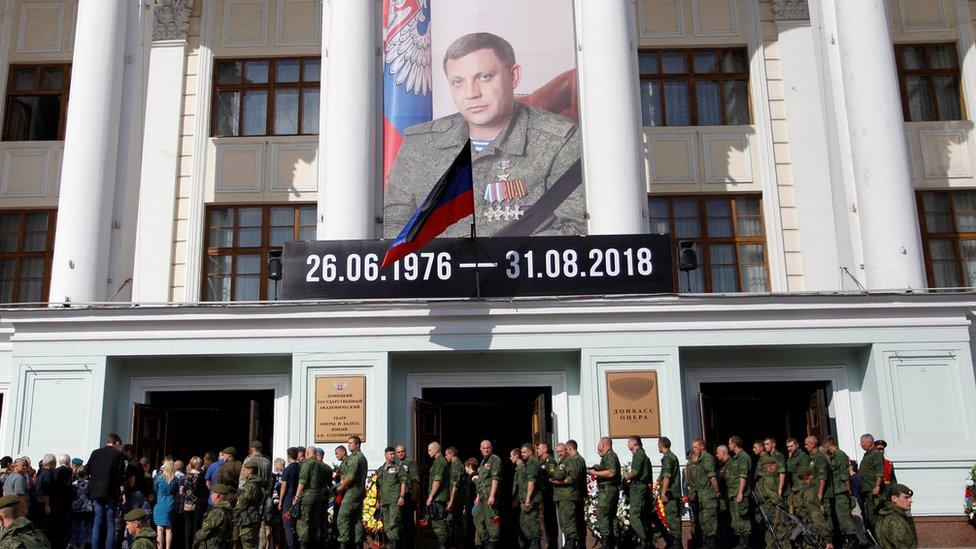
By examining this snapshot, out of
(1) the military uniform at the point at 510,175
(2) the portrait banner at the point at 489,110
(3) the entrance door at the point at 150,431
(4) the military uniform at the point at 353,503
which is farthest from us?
(2) the portrait banner at the point at 489,110

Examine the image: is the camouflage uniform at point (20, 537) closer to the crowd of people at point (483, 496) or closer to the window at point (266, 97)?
the crowd of people at point (483, 496)

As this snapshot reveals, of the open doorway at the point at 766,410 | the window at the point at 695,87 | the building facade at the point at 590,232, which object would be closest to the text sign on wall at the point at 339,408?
the building facade at the point at 590,232

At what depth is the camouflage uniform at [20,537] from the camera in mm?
8664

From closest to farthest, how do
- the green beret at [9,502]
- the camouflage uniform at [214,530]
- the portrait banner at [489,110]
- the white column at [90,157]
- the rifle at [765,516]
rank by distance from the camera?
the green beret at [9,502] → the camouflage uniform at [214,530] → the rifle at [765,516] → the white column at [90,157] → the portrait banner at [489,110]

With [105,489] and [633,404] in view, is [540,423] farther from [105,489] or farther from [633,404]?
[105,489]

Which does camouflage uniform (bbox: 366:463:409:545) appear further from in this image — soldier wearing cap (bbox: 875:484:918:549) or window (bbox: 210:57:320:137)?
window (bbox: 210:57:320:137)

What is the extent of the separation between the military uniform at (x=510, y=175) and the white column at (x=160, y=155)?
21.5ft

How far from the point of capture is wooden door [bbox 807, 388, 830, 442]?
1656 centimetres

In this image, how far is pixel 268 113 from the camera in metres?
22.4

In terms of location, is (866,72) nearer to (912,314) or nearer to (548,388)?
(912,314)

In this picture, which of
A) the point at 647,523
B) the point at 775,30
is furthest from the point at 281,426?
the point at 775,30

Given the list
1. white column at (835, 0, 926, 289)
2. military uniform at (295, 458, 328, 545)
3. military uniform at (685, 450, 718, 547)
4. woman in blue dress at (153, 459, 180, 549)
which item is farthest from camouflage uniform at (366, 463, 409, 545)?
white column at (835, 0, 926, 289)

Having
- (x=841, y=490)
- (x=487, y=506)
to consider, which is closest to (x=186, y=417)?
(x=487, y=506)

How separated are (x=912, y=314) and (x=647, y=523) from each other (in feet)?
18.5
